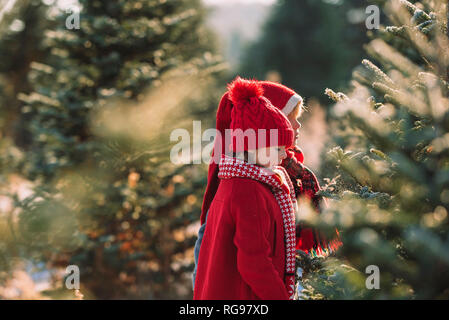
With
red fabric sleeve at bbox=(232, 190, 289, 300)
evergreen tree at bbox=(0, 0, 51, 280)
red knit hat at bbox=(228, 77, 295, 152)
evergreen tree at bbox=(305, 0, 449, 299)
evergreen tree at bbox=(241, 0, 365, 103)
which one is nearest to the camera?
evergreen tree at bbox=(305, 0, 449, 299)

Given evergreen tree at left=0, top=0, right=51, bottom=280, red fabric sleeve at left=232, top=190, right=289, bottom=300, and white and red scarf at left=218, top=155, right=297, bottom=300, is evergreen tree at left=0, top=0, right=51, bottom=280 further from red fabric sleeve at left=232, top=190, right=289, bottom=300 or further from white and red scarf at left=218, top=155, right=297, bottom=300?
red fabric sleeve at left=232, top=190, right=289, bottom=300

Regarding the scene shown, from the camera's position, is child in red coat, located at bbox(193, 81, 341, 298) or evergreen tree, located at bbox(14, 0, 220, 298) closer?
child in red coat, located at bbox(193, 81, 341, 298)

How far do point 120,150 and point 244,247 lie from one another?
3.35 m

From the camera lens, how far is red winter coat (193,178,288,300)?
1.69 metres

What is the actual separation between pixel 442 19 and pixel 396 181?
0.71 m

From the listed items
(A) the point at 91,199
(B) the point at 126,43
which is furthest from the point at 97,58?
(A) the point at 91,199

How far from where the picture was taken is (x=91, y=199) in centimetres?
480

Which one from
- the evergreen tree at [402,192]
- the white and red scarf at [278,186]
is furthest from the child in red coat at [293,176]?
the evergreen tree at [402,192]

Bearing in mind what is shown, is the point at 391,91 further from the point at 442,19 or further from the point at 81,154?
the point at 81,154

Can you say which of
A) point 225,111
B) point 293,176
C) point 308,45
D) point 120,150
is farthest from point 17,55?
point 308,45

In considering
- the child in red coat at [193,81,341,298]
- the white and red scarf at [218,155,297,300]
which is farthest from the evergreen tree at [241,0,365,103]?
the white and red scarf at [218,155,297,300]

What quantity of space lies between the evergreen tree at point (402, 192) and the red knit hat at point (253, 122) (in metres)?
0.27

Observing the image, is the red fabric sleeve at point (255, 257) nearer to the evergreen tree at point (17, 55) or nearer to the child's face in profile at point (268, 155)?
the child's face in profile at point (268, 155)
